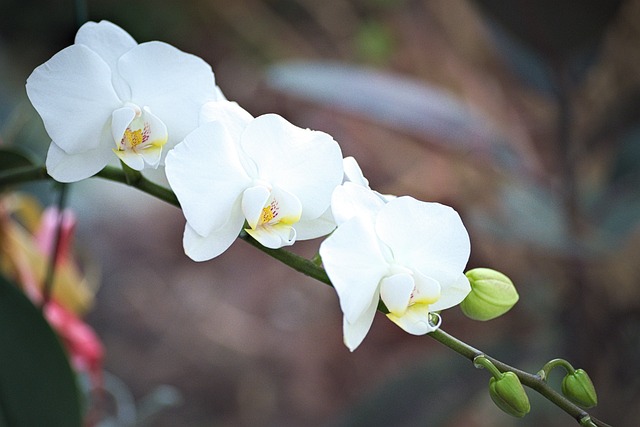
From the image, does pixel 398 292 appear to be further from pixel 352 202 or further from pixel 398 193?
pixel 398 193

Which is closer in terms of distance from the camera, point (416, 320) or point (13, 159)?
point (416, 320)

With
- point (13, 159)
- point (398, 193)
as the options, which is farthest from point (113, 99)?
point (398, 193)

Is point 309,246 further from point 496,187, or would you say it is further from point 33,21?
point 33,21

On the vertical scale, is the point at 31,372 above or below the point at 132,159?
below

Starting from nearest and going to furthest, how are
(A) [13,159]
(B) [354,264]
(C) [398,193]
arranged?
1. (B) [354,264]
2. (A) [13,159]
3. (C) [398,193]

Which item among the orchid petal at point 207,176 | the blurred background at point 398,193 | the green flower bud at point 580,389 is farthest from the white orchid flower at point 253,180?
the blurred background at point 398,193

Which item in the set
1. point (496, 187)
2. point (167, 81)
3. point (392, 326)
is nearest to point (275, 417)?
point (392, 326)
